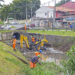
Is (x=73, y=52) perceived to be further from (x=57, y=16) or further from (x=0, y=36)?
(x=57, y=16)

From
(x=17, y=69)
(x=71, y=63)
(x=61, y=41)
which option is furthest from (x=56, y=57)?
(x=71, y=63)

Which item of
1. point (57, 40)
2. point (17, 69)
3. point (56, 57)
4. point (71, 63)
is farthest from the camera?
point (57, 40)

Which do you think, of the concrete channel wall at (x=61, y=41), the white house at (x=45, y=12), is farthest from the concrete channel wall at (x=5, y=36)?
the white house at (x=45, y=12)

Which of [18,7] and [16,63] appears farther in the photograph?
[18,7]

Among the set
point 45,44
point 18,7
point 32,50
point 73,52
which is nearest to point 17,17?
point 18,7

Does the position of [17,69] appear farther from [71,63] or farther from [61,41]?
[61,41]

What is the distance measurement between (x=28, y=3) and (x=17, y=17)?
665 cm

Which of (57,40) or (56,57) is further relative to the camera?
(57,40)

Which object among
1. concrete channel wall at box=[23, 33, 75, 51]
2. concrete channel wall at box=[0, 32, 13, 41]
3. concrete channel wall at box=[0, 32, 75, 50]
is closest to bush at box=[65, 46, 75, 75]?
concrete channel wall at box=[23, 33, 75, 51]

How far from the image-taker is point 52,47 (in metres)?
29.5

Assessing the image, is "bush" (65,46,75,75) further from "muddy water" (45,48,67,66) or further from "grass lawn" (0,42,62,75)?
"muddy water" (45,48,67,66)

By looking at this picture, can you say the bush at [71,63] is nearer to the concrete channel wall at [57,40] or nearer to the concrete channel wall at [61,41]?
the concrete channel wall at [61,41]

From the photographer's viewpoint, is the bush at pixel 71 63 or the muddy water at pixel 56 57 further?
the muddy water at pixel 56 57

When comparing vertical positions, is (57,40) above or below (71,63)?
below
